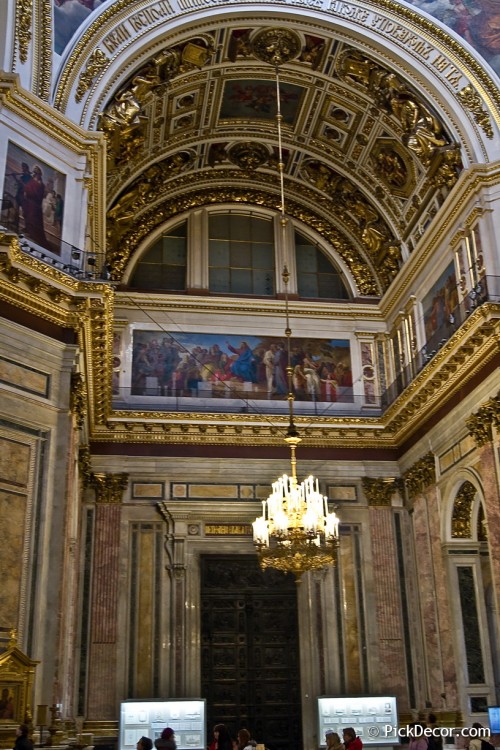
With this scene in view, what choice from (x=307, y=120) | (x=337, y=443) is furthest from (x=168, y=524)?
(x=307, y=120)

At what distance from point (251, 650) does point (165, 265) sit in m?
7.29

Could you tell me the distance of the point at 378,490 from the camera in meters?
15.8

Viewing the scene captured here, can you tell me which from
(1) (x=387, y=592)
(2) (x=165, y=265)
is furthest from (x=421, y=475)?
(2) (x=165, y=265)

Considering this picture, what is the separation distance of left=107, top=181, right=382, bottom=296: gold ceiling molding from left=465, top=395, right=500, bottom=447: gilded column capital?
17.1 ft

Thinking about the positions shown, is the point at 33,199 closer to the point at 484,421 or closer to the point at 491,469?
the point at 484,421

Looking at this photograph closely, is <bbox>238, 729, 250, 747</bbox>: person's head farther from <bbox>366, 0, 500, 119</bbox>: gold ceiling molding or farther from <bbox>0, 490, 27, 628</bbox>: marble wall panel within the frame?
<bbox>366, 0, 500, 119</bbox>: gold ceiling molding

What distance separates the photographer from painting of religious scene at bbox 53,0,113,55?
12336 millimetres

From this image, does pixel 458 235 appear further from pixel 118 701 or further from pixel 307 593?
pixel 118 701

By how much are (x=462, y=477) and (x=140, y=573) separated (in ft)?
18.0

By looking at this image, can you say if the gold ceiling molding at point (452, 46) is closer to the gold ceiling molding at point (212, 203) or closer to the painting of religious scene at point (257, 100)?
the painting of religious scene at point (257, 100)

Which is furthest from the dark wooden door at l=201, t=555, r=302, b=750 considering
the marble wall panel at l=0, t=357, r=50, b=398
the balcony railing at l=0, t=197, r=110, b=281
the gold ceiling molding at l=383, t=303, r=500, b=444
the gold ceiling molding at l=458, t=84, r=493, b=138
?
the gold ceiling molding at l=458, t=84, r=493, b=138

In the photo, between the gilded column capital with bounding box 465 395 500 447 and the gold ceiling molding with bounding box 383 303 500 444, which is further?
the gilded column capital with bounding box 465 395 500 447

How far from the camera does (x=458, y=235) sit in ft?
45.2

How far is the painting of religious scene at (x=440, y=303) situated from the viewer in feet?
46.3
